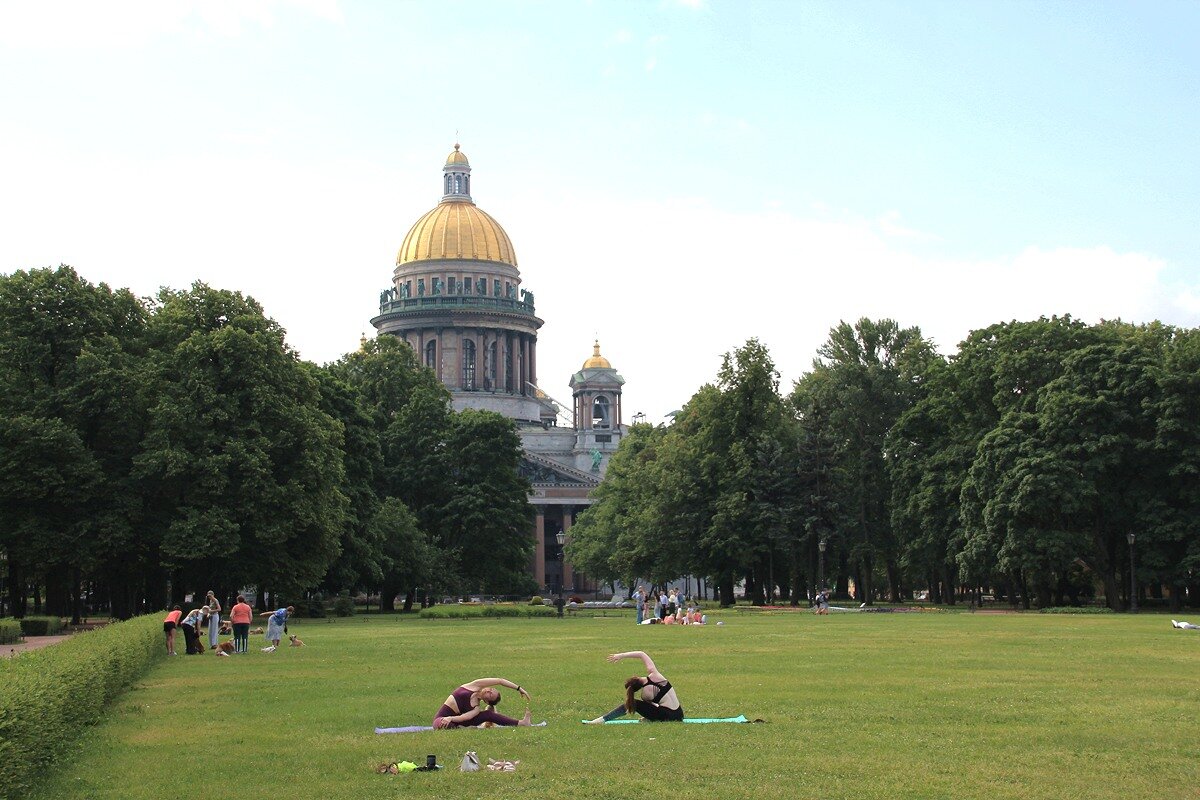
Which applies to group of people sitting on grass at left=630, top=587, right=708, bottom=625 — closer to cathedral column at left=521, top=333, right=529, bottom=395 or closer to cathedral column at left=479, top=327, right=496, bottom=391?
cathedral column at left=479, top=327, right=496, bottom=391

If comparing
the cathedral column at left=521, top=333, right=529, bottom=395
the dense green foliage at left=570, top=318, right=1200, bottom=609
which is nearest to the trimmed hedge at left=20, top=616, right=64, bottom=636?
the dense green foliage at left=570, top=318, right=1200, bottom=609

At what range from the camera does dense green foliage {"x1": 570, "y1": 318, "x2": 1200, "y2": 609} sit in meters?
60.8

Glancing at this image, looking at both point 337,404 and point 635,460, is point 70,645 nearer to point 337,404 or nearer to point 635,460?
point 337,404

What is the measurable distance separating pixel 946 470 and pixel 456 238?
296ft

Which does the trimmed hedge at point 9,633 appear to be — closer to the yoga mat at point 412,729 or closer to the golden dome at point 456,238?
the yoga mat at point 412,729

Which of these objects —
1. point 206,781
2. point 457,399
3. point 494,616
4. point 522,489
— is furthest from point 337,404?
point 457,399

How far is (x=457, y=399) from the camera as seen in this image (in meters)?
149

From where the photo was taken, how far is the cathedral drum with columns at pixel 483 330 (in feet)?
495

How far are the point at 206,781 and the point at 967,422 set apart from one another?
5957cm

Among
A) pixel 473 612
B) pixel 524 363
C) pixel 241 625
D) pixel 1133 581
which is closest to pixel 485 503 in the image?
pixel 473 612

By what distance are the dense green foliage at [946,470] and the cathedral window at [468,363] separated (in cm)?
6093

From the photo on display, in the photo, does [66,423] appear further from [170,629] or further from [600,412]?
[600,412]

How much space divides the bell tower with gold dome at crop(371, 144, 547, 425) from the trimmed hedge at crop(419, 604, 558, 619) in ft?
264

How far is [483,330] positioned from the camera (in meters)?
153
